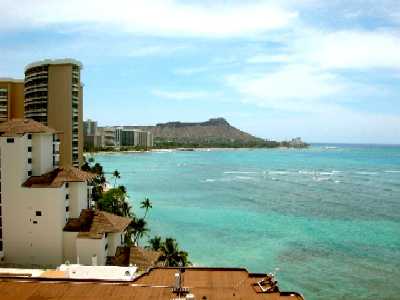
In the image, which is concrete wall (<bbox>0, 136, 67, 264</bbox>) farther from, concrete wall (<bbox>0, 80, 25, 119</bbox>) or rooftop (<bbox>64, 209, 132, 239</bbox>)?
concrete wall (<bbox>0, 80, 25, 119</bbox>)

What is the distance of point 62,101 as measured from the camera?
345 feet

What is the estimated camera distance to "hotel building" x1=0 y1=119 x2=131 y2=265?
40.6 m

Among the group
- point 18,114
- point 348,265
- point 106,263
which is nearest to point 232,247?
point 348,265

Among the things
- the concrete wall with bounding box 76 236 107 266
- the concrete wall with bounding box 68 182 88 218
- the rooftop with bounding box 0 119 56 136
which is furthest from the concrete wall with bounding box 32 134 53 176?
the concrete wall with bounding box 76 236 107 266

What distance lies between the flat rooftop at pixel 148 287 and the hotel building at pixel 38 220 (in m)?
13.9

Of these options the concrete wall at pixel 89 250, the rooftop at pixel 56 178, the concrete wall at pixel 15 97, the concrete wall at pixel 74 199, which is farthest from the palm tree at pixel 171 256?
the concrete wall at pixel 15 97

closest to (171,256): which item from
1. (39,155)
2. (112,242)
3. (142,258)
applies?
(142,258)

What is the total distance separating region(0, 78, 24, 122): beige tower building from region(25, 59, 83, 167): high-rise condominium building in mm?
16931

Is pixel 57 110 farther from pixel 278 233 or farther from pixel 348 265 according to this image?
pixel 348 265

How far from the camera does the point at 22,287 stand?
82.3ft

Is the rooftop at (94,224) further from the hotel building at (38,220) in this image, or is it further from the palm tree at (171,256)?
the palm tree at (171,256)

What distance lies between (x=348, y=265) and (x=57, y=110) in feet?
234

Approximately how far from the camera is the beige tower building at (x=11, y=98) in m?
Result: 122

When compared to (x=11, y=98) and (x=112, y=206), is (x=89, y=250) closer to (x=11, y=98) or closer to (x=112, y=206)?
(x=112, y=206)
